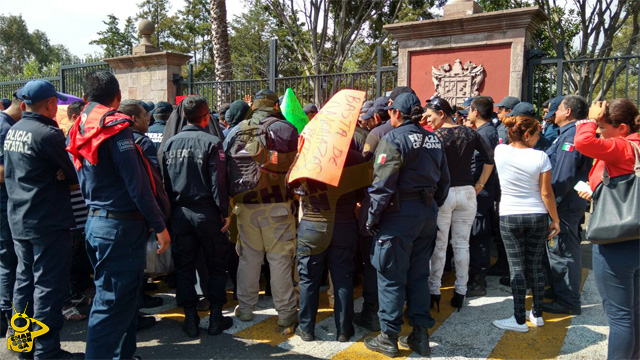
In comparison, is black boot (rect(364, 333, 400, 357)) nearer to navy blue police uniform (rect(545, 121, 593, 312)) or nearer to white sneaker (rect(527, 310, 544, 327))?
white sneaker (rect(527, 310, 544, 327))

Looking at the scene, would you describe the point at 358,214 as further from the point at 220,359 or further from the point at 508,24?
the point at 508,24

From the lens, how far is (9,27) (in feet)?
185

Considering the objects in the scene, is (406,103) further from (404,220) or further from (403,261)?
(403,261)

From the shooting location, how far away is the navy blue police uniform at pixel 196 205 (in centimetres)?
384

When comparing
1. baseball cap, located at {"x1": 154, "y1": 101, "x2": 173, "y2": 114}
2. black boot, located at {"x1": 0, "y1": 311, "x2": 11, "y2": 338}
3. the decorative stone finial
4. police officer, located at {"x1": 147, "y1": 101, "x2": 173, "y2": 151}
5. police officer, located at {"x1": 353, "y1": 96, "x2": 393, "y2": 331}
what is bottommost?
black boot, located at {"x1": 0, "y1": 311, "x2": 11, "y2": 338}

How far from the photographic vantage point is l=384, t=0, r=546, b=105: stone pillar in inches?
264

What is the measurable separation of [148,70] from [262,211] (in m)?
7.60

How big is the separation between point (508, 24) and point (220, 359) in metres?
6.03

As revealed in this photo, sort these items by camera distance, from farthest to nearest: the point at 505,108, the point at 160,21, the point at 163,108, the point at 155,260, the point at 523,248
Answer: the point at 160,21 → the point at 505,108 → the point at 163,108 → the point at 155,260 → the point at 523,248

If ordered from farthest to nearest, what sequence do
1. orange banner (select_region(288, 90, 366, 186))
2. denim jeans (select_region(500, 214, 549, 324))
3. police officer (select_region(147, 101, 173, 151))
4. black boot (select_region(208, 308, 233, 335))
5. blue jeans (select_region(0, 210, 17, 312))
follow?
police officer (select_region(147, 101, 173, 151)), black boot (select_region(208, 308, 233, 335)), blue jeans (select_region(0, 210, 17, 312)), denim jeans (select_region(500, 214, 549, 324)), orange banner (select_region(288, 90, 366, 186))

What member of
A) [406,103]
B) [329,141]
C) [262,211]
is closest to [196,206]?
[262,211]

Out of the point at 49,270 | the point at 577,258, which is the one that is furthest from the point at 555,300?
the point at 49,270

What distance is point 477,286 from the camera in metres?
4.86

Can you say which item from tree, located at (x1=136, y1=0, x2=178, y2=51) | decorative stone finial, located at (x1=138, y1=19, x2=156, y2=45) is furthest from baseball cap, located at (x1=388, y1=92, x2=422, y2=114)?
tree, located at (x1=136, y1=0, x2=178, y2=51)
